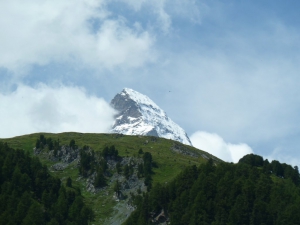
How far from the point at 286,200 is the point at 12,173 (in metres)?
88.0

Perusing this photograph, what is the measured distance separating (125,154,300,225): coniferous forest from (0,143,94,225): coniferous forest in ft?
62.2

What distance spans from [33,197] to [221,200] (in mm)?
60685

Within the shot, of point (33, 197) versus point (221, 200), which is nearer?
point (221, 200)

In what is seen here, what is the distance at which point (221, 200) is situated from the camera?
147000 mm

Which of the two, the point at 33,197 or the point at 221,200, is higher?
the point at 221,200

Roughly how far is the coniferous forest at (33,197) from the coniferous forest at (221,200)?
18970 mm

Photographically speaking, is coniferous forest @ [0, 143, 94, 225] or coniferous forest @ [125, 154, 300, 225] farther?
coniferous forest @ [0, 143, 94, 225]

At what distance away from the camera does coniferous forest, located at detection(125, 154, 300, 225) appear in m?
142

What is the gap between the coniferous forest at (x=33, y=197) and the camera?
143 m

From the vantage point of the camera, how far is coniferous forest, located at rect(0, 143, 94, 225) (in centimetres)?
14325

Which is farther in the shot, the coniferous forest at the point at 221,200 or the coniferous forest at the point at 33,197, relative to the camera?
the coniferous forest at the point at 33,197

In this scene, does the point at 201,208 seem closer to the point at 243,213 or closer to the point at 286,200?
the point at 243,213

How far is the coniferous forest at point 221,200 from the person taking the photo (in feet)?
464

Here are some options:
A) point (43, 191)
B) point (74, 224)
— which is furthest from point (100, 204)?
point (74, 224)
